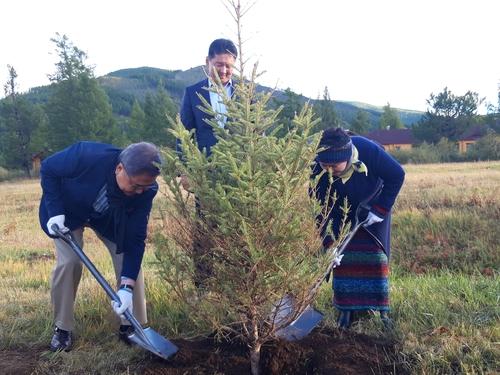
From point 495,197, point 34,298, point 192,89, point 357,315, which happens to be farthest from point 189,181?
point 495,197

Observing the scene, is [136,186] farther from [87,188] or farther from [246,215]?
[246,215]

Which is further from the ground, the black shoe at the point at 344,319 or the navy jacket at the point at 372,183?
the navy jacket at the point at 372,183

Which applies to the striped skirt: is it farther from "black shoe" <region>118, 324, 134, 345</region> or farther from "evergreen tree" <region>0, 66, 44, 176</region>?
"evergreen tree" <region>0, 66, 44, 176</region>

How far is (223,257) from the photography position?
2.80 meters

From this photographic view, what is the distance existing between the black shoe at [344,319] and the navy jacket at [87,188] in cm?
170

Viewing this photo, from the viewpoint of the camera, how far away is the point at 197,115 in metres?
4.28

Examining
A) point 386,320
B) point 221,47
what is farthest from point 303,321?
point 221,47

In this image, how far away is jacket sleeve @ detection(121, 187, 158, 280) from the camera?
373 cm

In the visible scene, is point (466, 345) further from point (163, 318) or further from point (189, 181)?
point (163, 318)

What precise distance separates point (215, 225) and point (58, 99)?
34.2 m

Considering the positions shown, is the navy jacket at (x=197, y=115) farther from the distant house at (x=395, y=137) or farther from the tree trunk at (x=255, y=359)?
the distant house at (x=395, y=137)

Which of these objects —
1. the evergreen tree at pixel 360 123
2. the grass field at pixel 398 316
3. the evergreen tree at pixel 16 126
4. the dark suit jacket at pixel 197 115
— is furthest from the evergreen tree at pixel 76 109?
the dark suit jacket at pixel 197 115

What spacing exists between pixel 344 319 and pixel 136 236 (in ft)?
6.05

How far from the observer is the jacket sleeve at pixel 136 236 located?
12.2 ft
